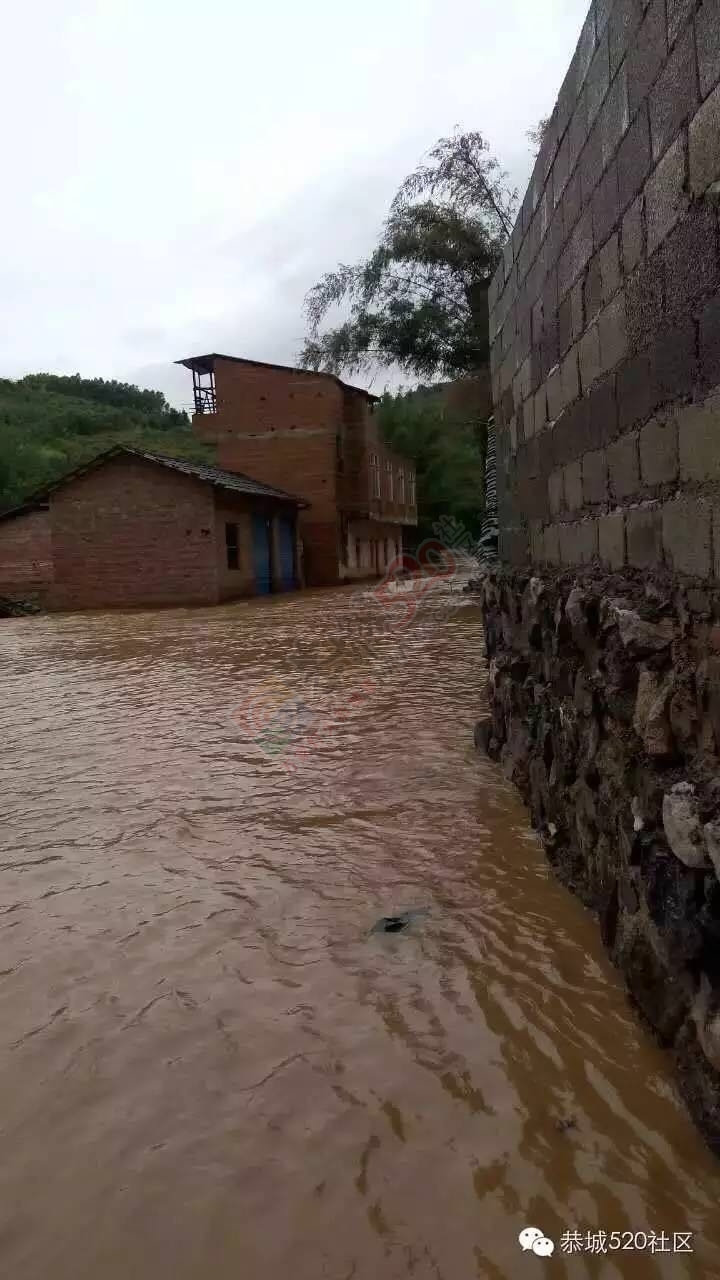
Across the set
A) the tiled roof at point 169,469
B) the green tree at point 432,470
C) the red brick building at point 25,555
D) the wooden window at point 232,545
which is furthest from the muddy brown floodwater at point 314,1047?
the green tree at point 432,470

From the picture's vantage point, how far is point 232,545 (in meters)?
22.4

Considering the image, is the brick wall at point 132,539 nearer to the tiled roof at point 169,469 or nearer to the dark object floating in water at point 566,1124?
the tiled roof at point 169,469

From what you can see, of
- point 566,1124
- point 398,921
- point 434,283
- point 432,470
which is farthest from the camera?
point 432,470

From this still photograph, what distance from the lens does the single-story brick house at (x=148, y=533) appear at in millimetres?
21156

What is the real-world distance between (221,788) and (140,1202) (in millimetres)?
3244

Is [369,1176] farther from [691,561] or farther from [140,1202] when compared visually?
[691,561]

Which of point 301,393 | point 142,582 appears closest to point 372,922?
point 142,582

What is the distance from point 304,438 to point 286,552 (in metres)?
3.82

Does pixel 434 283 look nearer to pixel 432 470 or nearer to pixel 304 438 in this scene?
pixel 304 438

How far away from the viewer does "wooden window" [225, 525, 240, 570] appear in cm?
2220

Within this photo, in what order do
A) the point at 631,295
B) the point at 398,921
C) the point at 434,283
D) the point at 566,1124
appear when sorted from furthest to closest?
1. the point at 434,283
2. the point at 398,921
3. the point at 631,295
4. the point at 566,1124

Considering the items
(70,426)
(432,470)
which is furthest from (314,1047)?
(70,426)

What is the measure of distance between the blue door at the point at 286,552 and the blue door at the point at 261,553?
3.40ft

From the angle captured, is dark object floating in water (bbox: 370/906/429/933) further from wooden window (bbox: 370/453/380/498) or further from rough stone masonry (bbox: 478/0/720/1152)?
wooden window (bbox: 370/453/380/498)
